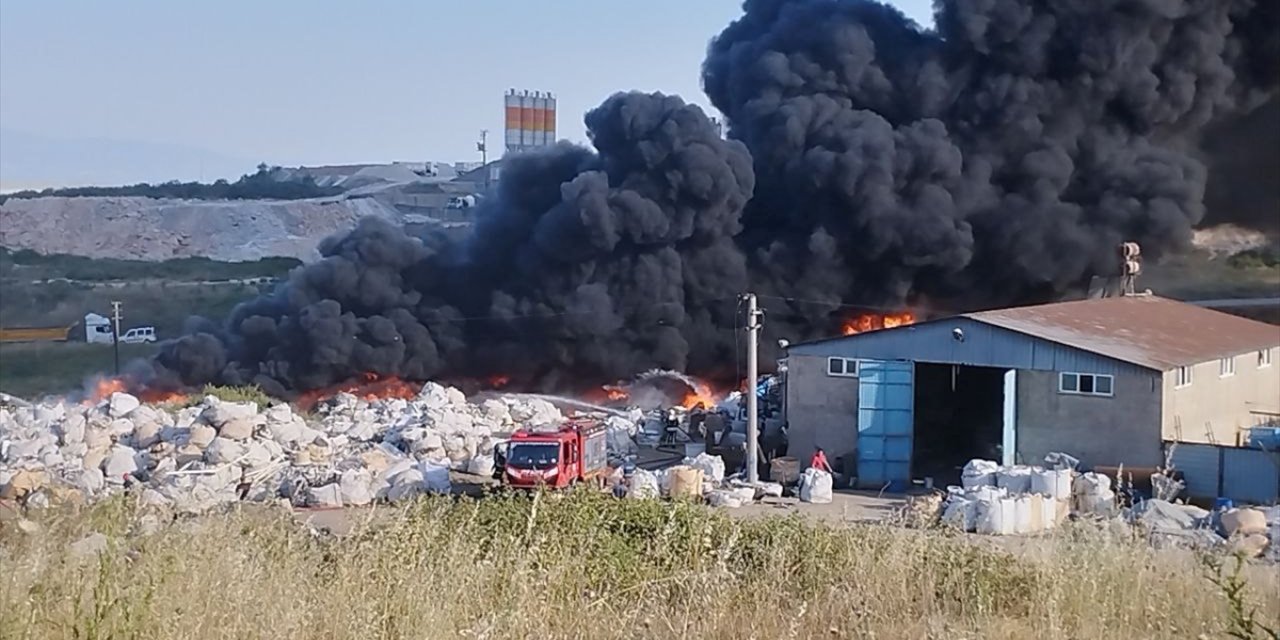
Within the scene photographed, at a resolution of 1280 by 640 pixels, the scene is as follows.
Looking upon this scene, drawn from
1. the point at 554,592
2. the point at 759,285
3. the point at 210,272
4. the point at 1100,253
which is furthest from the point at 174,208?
the point at 554,592

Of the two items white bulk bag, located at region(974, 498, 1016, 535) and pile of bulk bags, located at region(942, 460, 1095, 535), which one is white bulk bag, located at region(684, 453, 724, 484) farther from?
white bulk bag, located at region(974, 498, 1016, 535)

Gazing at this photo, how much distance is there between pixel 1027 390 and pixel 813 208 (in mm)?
17537

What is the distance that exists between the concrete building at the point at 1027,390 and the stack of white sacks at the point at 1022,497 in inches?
61.6

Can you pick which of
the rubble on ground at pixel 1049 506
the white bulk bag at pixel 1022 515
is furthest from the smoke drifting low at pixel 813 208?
the white bulk bag at pixel 1022 515

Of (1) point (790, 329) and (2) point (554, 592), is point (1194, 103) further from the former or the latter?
(2) point (554, 592)

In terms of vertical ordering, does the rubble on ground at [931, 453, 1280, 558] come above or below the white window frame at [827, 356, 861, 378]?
below

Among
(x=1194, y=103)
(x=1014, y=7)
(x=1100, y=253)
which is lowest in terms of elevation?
(x=1100, y=253)

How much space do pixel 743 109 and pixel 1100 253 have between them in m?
12.1

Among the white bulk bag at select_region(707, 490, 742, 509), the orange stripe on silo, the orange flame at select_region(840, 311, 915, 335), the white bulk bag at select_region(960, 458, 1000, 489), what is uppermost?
the orange stripe on silo

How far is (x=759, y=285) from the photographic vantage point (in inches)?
1507

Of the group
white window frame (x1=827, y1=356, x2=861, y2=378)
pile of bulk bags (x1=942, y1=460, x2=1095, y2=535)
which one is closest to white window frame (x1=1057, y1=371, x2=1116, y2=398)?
pile of bulk bags (x1=942, y1=460, x2=1095, y2=535)

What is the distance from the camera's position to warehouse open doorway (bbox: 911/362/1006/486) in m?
24.2

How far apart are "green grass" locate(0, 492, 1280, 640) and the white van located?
146 ft

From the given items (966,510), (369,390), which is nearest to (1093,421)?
(966,510)
